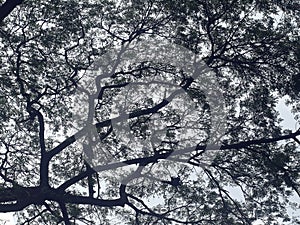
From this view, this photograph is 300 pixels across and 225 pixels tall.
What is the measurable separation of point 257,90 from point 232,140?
3.79ft

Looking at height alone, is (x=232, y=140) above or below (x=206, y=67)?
below

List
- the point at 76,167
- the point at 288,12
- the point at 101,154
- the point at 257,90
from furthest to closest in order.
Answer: the point at 76,167, the point at 101,154, the point at 257,90, the point at 288,12

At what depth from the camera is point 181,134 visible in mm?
10422

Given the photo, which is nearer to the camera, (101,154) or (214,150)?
(214,150)

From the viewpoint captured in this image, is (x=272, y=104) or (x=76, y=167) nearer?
(x=272, y=104)

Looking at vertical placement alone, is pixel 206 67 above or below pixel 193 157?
above

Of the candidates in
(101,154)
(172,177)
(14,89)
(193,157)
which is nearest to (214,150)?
(193,157)

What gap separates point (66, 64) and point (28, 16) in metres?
1.17

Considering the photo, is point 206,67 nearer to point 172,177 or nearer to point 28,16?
point 172,177

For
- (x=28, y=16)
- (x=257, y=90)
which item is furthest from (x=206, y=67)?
(x=28, y=16)

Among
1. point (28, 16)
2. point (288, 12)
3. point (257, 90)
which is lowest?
point (257, 90)

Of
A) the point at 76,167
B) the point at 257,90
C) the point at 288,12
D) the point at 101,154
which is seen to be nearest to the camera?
the point at 288,12

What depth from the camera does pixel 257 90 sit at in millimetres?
9836

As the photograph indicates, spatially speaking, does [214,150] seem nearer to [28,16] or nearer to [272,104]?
[272,104]
